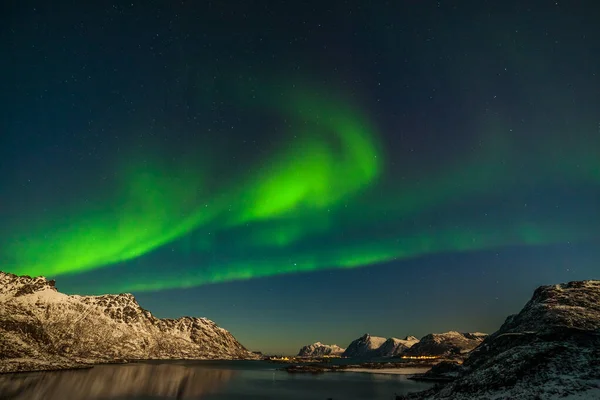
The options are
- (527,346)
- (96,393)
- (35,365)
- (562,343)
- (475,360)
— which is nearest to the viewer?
(562,343)

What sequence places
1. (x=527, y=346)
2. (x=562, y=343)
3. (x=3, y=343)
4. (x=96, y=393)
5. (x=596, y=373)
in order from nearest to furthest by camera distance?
(x=596, y=373), (x=562, y=343), (x=527, y=346), (x=96, y=393), (x=3, y=343)

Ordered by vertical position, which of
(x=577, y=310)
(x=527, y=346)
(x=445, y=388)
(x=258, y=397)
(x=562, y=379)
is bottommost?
(x=258, y=397)

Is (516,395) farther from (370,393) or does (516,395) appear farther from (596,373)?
(370,393)

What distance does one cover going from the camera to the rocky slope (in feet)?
125

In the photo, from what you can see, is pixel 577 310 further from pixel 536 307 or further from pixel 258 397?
pixel 258 397

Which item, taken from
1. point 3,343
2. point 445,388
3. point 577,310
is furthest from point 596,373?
point 3,343

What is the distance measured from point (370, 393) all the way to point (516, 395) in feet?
173

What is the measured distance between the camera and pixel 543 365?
4425 cm

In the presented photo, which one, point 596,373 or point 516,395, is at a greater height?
point 596,373

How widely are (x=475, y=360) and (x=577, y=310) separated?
26.2 meters

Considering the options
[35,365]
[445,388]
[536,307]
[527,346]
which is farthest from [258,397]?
[35,365]

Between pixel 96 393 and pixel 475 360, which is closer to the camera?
→ pixel 475 360

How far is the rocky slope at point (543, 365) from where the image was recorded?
38.1m

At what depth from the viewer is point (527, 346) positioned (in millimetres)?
52469
